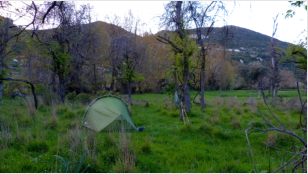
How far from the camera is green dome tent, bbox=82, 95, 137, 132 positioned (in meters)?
7.70

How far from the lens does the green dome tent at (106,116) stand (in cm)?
770

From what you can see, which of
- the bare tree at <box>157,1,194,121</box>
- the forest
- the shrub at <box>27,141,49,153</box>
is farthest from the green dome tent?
the bare tree at <box>157,1,194,121</box>

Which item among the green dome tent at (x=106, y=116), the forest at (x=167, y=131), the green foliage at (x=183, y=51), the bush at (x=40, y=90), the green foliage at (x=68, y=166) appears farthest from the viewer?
the bush at (x=40, y=90)

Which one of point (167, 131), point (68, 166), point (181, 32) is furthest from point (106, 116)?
point (181, 32)

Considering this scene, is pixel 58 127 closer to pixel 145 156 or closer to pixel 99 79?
pixel 145 156

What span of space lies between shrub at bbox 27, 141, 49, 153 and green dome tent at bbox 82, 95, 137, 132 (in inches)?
84.8

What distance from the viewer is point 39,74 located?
20.7 metres

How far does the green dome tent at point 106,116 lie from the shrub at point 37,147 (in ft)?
7.06

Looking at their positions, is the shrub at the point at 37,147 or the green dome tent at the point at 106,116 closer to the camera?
the shrub at the point at 37,147

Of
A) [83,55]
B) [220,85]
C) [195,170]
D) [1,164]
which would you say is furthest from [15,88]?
[220,85]

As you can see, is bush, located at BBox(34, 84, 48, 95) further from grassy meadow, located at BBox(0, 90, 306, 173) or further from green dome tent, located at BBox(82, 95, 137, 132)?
green dome tent, located at BBox(82, 95, 137, 132)

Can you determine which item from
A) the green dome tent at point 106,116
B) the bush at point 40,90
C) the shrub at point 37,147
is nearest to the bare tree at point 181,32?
the green dome tent at point 106,116

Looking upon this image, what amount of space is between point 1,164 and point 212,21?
1160 cm

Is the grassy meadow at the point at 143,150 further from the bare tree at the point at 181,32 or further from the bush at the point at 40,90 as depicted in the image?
the bush at the point at 40,90
